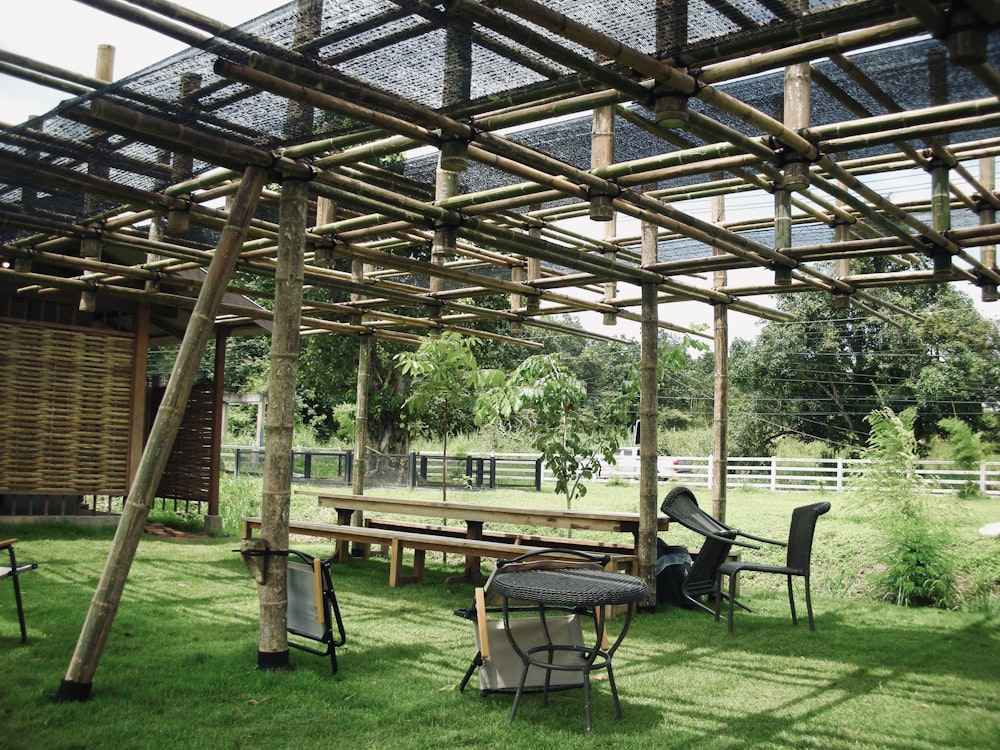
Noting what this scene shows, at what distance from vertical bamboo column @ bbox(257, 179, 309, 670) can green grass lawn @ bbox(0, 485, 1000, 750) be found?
0.23 meters

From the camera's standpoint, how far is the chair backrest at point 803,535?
6.47 meters

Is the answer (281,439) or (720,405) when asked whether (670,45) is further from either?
(720,405)

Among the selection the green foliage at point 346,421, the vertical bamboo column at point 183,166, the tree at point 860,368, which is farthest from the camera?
Answer: the tree at point 860,368

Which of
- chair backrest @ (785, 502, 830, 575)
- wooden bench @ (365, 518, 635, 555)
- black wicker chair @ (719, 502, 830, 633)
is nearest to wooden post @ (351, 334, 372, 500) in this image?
wooden bench @ (365, 518, 635, 555)

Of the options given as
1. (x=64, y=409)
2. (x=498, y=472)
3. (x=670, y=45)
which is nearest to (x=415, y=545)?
(x=670, y=45)

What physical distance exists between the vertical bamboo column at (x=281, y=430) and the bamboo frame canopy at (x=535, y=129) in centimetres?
29

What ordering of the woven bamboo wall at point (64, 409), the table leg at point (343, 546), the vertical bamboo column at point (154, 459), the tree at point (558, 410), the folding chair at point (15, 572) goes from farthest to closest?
the woven bamboo wall at point (64, 409) < the table leg at point (343, 546) < the tree at point (558, 410) < the folding chair at point (15, 572) < the vertical bamboo column at point (154, 459)

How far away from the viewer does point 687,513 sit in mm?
7125

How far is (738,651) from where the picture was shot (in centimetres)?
588

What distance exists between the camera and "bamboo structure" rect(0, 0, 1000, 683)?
3322 mm

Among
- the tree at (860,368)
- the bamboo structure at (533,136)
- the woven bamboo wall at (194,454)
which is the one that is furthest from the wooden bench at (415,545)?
the tree at (860,368)

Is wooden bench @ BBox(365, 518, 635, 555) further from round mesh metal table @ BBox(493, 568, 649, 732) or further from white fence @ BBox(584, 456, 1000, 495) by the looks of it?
white fence @ BBox(584, 456, 1000, 495)

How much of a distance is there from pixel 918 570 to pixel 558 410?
3.78 metres

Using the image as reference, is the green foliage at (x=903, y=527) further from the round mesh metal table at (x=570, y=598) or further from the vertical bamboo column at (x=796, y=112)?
the vertical bamboo column at (x=796, y=112)
